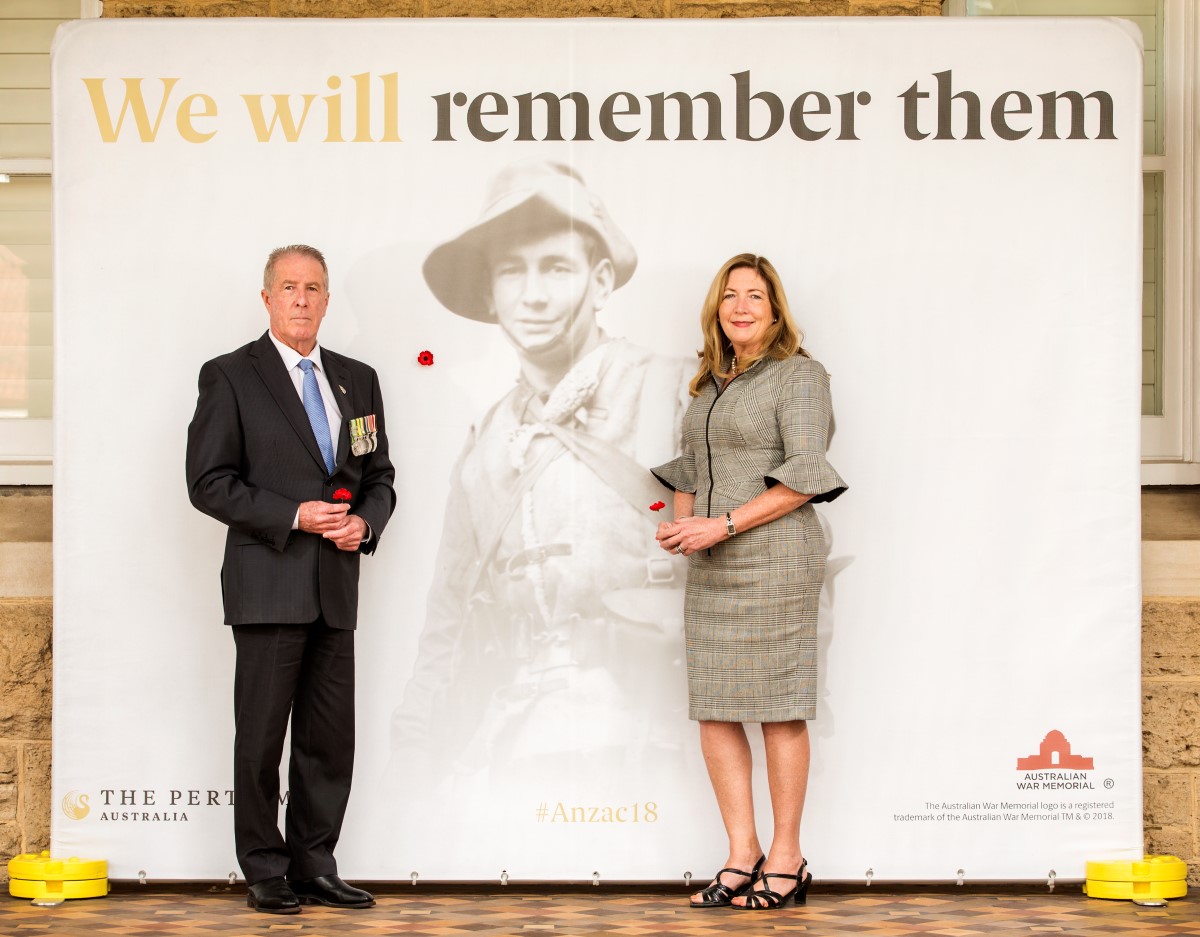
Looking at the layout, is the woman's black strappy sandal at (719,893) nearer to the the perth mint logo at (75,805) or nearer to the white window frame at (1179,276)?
the the perth mint logo at (75,805)

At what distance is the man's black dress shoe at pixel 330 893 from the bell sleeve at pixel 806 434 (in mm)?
1553

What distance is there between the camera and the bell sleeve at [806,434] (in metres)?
3.69

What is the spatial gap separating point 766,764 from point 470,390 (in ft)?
4.39

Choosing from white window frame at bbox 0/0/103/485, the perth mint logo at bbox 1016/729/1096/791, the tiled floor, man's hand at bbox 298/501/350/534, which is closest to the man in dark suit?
man's hand at bbox 298/501/350/534

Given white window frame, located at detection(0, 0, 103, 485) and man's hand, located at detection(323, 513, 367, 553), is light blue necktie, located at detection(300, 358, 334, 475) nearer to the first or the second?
man's hand, located at detection(323, 513, 367, 553)

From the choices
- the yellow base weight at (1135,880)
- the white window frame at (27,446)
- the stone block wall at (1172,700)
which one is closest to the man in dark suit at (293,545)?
the white window frame at (27,446)

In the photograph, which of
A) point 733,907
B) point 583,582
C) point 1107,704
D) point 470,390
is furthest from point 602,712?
point 1107,704

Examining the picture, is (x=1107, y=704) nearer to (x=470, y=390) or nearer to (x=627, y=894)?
(x=627, y=894)

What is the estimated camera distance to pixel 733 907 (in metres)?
3.78

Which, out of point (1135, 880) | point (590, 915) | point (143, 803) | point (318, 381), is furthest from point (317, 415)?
point (1135, 880)

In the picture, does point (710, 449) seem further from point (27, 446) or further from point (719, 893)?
point (27, 446)

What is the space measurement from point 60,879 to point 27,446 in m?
1.39

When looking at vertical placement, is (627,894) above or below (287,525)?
below

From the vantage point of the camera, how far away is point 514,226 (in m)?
4.06
